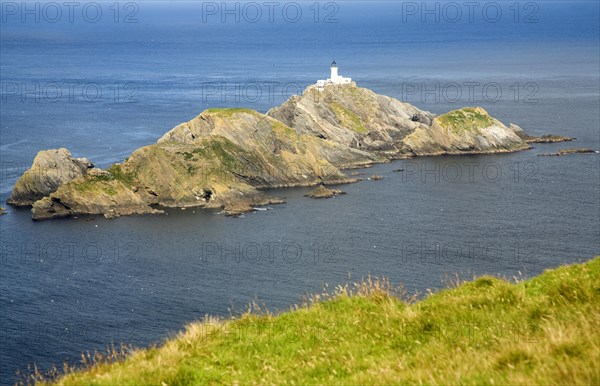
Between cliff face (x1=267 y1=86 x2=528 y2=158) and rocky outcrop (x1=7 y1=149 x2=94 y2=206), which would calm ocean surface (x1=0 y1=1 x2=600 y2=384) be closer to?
rocky outcrop (x1=7 y1=149 x2=94 y2=206)

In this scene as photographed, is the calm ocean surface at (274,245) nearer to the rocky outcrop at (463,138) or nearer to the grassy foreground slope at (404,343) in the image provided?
the rocky outcrop at (463,138)

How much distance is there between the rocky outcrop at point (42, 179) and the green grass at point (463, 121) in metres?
55.1

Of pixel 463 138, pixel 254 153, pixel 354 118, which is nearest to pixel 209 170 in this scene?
pixel 254 153

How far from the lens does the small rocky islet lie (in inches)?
3900

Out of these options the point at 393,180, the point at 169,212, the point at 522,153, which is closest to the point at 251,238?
the point at 169,212

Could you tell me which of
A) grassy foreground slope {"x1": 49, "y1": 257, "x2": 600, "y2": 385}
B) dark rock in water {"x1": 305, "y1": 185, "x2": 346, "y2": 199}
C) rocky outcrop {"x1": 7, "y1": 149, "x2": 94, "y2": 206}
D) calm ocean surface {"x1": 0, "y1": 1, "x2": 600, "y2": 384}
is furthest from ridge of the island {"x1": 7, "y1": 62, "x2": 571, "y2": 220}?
grassy foreground slope {"x1": 49, "y1": 257, "x2": 600, "y2": 385}

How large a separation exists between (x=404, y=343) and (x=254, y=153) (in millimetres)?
99259

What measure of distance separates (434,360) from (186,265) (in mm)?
65777

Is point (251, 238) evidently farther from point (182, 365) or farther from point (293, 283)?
point (182, 365)

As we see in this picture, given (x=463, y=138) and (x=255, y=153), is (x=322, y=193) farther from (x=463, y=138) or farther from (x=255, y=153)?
(x=463, y=138)

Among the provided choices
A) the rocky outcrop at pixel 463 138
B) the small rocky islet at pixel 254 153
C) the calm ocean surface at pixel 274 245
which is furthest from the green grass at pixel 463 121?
the calm ocean surface at pixel 274 245

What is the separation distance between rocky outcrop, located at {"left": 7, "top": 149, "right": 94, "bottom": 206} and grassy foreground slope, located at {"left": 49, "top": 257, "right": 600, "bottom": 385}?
91.8m

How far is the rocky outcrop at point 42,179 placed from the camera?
10131cm

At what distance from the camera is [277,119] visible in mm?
128125
